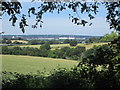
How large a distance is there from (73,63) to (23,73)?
67 cm

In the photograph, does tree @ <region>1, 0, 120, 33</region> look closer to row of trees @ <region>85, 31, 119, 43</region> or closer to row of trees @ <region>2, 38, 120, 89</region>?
row of trees @ <region>85, 31, 119, 43</region>

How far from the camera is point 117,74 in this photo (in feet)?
8.07

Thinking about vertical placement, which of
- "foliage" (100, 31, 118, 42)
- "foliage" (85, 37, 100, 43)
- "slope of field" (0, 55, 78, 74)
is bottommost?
"slope of field" (0, 55, 78, 74)

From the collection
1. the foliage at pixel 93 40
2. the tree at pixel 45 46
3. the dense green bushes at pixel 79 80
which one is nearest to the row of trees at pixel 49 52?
the tree at pixel 45 46

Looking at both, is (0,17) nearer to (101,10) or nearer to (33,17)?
(33,17)

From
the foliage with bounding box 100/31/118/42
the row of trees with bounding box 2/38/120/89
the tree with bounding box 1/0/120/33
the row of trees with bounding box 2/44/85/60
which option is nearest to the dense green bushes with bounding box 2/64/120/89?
the row of trees with bounding box 2/38/120/89

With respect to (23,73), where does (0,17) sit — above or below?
above

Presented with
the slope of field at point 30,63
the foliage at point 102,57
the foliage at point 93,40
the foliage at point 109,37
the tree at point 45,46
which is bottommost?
the slope of field at point 30,63

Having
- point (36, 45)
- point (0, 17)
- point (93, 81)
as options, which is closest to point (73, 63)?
point (93, 81)

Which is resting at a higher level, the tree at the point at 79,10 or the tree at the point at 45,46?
the tree at the point at 79,10

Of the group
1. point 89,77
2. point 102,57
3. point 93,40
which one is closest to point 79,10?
point 93,40

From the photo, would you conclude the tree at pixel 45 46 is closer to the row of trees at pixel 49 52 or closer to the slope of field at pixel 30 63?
the row of trees at pixel 49 52

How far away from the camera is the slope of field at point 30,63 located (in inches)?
102

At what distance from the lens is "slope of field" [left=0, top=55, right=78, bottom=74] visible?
2.60 m
